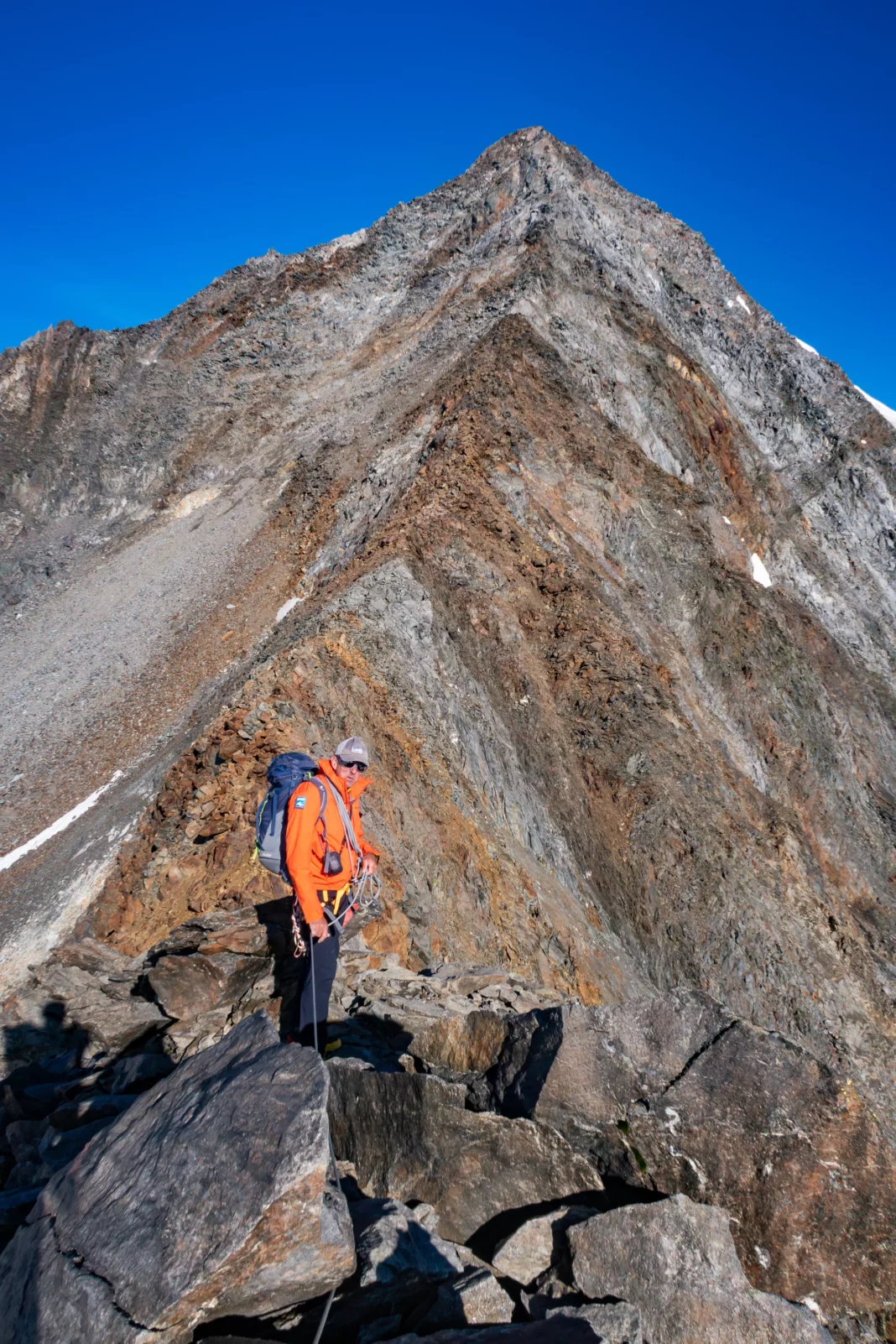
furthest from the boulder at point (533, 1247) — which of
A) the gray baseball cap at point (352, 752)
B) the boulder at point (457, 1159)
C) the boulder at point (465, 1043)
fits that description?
the gray baseball cap at point (352, 752)

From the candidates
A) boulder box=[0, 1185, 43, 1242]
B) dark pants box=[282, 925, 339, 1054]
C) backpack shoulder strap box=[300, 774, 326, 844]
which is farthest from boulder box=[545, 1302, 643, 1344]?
backpack shoulder strap box=[300, 774, 326, 844]

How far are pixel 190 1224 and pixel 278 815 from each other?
3.32 m

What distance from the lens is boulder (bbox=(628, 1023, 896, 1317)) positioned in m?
3.72

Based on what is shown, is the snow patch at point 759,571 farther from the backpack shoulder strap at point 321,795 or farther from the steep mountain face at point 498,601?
the backpack shoulder strap at point 321,795

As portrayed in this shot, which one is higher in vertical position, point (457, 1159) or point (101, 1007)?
point (101, 1007)

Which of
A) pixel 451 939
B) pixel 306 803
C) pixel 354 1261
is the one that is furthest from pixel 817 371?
pixel 354 1261

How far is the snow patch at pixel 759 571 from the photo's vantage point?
1127 inches

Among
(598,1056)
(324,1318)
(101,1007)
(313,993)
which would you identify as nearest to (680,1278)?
(598,1056)

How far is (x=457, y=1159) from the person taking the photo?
411 cm

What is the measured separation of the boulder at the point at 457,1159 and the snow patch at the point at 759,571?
27.3m

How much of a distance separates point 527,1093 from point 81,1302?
257 cm

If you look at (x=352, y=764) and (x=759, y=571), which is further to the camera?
(x=759, y=571)

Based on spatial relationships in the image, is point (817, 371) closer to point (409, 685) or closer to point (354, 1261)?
point (409, 685)

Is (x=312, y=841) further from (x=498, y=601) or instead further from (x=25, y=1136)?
(x=498, y=601)
